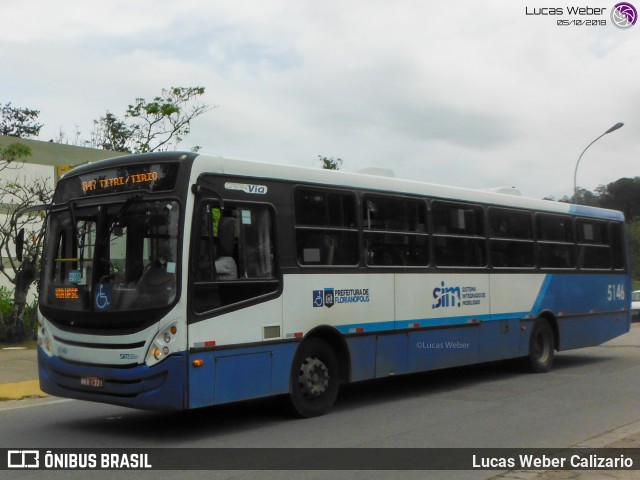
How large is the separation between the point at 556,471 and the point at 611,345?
15.5 m

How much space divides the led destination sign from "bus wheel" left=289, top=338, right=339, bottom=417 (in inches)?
102

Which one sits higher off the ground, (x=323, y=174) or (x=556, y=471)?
(x=323, y=174)

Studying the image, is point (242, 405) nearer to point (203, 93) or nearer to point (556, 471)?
point (556, 471)

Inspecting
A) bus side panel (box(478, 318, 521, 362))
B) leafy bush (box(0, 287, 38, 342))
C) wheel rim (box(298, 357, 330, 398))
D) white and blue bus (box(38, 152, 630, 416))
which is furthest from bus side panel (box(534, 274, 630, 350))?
leafy bush (box(0, 287, 38, 342))

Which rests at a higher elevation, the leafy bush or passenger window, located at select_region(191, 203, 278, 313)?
passenger window, located at select_region(191, 203, 278, 313)

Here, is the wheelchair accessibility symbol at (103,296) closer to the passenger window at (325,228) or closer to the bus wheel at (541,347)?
the passenger window at (325,228)

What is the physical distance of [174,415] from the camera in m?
10.6

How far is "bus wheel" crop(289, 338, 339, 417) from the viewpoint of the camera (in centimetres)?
996

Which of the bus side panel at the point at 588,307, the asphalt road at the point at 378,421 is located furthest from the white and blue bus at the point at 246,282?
the bus side panel at the point at 588,307

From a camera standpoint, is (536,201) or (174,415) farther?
(536,201)

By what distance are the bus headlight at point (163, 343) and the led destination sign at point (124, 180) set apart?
1.50 m

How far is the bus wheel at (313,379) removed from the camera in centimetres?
996

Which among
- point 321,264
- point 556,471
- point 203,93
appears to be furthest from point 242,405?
point 203,93

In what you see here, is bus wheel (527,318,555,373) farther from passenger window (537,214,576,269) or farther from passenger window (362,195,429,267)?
passenger window (362,195,429,267)
